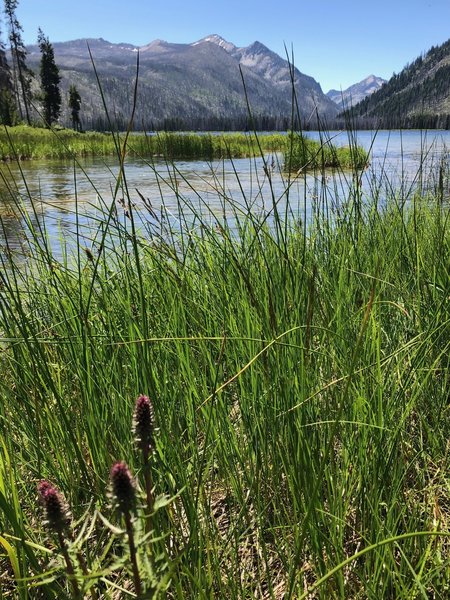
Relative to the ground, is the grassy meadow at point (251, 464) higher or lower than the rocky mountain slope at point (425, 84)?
lower

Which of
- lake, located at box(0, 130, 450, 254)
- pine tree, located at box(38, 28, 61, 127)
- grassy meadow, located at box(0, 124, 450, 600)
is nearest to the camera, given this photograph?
grassy meadow, located at box(0, 124, 450, 600)

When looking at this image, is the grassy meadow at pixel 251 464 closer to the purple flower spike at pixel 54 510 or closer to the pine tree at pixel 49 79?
the purple flower spike at pixel 54 510

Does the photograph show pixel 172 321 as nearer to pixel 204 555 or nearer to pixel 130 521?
pixel 204 555

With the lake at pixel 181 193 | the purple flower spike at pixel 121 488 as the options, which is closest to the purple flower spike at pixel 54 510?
the purple flower spike at pixel 121 488

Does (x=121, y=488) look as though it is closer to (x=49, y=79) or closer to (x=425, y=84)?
(x=49, y=79)

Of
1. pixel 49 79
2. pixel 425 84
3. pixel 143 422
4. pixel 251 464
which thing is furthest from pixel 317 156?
pixel 425 84

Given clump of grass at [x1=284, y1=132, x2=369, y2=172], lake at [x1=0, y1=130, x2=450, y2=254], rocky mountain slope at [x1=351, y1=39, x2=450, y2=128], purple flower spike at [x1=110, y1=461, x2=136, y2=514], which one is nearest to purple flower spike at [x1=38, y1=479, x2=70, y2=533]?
purple flower spike at [x1=110, y1=461, x2=136, y2=514]

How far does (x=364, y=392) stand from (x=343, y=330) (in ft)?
1.02

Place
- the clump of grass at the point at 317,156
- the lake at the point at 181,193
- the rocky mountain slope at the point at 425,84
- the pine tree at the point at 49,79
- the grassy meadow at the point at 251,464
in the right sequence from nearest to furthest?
1. the grassy meadow at the point at 251,464
2. the clump of grass at the point at 317,156
3. the lake at the point at 181,193
4. the pine tree at the point at 49,79
5. the rocky mountain slope at the point at 425,84

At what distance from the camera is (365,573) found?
1.01 m

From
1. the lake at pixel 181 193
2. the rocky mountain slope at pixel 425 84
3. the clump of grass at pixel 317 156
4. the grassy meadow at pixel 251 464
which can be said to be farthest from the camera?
the rocky mountain slope at pixel 425 84

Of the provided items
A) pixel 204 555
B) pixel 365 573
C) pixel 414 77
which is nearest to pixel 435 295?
pixel 365 573

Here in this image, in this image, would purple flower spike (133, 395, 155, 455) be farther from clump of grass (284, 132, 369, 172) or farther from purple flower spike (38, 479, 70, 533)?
clump of grass (284, 132, 369, 172)

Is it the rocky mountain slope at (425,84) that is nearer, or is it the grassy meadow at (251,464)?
the grassy meadow at (251,464)
